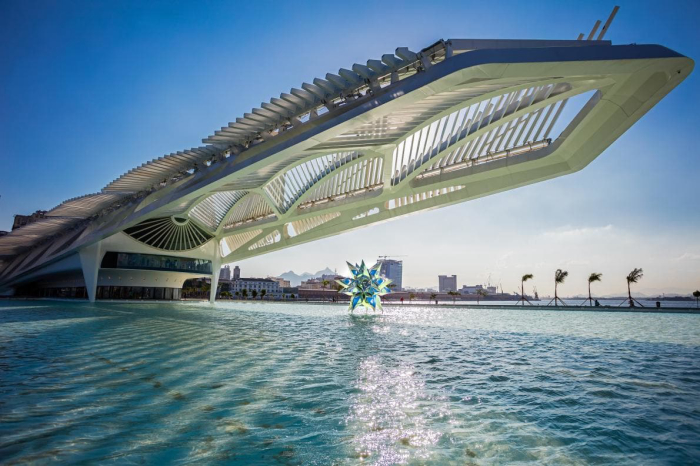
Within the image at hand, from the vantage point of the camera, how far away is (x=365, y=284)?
2398 cm

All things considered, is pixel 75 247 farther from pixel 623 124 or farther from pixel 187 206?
pixel 623 124

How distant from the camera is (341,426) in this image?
374 centimetres

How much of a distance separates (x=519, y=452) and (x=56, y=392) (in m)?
5.10

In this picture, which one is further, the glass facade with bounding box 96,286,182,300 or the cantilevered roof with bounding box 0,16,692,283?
the glass facade with bounding box 96,286,182,300

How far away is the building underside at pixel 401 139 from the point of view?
452 inches

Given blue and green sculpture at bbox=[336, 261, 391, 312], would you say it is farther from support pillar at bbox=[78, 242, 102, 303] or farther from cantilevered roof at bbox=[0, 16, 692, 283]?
support pillar at bbox=[78, 242, 102, 303]

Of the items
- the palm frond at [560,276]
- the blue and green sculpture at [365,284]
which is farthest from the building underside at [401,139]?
the palm frond at [560,276]

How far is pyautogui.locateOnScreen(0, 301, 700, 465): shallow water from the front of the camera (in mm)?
3180

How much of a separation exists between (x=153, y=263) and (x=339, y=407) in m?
40.9

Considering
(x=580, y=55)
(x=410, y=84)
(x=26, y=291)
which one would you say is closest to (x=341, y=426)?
(x=410, y=84)

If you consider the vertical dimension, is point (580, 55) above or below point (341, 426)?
above

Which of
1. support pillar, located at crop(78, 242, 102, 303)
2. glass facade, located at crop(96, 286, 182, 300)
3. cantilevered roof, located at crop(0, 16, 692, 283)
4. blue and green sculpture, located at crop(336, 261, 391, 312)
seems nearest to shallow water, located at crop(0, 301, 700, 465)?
cantilevered roof, located at crop(0, 16, 692, 283)

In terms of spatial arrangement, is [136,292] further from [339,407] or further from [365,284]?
[339,407]

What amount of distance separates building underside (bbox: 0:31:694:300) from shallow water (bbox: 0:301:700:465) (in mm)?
8132
